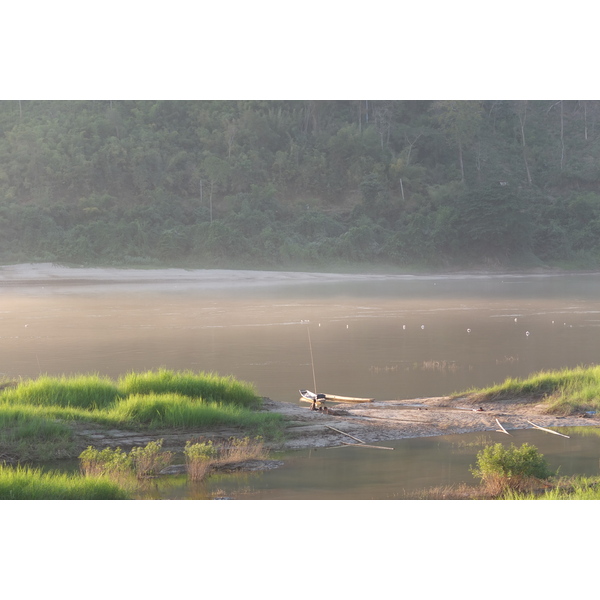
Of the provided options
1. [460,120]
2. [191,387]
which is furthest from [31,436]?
[460,120]

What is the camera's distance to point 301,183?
149 feet

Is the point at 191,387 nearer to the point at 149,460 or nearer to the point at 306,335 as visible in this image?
the point at 149,460

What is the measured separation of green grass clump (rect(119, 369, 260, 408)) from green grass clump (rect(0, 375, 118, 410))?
19 cm

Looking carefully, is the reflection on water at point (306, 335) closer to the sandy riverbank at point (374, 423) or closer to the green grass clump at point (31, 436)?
the sandy riverbank at point (374, 423)

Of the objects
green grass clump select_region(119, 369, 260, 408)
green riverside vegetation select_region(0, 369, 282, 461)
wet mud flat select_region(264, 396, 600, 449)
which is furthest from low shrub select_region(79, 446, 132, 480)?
green grass clump select_region(119, 369, 260, 408)

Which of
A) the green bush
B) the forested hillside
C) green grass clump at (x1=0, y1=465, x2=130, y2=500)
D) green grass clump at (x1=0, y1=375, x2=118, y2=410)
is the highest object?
the forested hillside

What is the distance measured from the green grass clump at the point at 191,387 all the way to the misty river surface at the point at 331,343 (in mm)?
1519

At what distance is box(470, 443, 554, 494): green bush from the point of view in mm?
6141

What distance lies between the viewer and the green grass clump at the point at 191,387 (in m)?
8.38

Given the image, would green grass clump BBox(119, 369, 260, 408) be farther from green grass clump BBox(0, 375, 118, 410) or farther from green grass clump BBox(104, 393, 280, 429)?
green grass clump BBox(104, 393, 280, 429)

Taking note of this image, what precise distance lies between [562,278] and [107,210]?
19536 millimetres

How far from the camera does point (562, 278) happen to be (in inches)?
1457

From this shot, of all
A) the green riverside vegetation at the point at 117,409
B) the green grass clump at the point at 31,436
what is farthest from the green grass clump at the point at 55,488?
the green riverside vegetation at the point at 117,409

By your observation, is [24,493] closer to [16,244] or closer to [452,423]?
[452,423]
